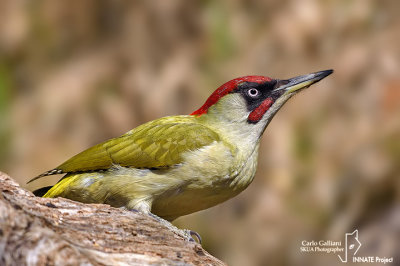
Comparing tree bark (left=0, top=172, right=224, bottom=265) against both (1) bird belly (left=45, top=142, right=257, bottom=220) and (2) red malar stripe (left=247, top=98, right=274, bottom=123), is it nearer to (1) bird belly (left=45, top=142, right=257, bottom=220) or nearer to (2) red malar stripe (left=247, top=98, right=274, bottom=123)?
(1) bird belly (left=45, top=142, right=257, bottom=220)

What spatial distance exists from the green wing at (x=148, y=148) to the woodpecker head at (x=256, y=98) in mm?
235

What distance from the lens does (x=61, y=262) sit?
3.31 meters

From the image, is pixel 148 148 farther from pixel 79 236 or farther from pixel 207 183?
pixel 79 236

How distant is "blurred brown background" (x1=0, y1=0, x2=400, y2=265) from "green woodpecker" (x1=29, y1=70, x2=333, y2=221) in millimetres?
2994

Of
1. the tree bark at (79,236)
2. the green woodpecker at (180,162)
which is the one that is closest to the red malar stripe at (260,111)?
the green woodpecker at (180,162)

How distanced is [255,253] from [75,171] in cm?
373

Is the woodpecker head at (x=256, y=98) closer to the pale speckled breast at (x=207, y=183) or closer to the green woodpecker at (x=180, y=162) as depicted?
the green woodpecker at (x=180, y=162)

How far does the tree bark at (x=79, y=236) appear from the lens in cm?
329

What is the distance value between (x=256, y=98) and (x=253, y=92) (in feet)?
0.16

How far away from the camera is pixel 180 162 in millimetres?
4613

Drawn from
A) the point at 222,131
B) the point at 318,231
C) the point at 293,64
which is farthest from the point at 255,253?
the point at 222,131

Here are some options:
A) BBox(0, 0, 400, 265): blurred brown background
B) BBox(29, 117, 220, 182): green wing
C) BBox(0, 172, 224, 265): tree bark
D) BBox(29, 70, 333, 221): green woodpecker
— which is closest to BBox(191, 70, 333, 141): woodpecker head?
BBox(29, 70, 333, 221): green woodpecker

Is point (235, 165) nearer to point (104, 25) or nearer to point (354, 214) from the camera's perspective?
point (354, 214)

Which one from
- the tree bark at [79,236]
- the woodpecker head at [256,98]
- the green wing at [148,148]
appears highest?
the woodpecker head at [256,98]
